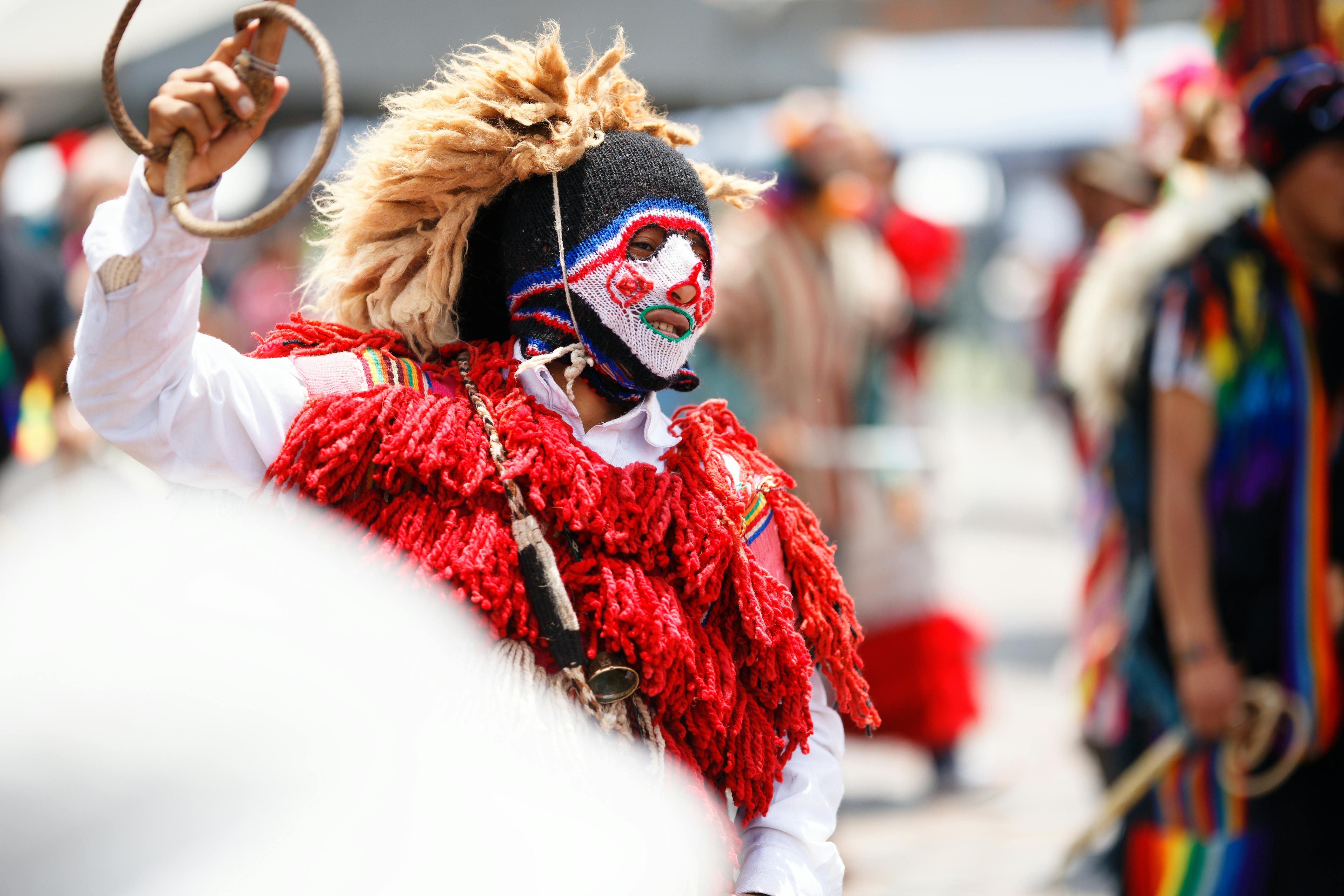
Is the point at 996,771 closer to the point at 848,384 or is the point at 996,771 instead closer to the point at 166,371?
the point at 848,384

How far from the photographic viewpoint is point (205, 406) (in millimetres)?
1616

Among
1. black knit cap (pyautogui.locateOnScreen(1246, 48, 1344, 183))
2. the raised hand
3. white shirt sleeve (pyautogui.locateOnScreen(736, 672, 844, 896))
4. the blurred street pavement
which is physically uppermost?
the raised hand

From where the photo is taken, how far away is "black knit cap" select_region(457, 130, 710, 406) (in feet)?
5.92

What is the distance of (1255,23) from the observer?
3717 millimetres

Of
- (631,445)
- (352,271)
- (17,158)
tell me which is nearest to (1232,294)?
(631,445)

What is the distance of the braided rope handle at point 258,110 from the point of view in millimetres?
1456

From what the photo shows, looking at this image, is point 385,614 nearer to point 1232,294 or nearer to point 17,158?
point 1232,294

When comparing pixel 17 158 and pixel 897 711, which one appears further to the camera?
pixel 17 158

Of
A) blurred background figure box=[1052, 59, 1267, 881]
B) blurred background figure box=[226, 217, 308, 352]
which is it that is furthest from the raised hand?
blurred background figure box=[226, 217, 308, 352]

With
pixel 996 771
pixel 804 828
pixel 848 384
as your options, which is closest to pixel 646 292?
pixel 804 828

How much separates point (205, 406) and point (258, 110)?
33cm

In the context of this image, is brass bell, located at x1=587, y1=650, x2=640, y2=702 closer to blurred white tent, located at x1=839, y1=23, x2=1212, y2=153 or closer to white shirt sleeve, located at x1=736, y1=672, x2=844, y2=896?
white shirt sleeve, located at x1=736, y1=672, x2=844, y2=896

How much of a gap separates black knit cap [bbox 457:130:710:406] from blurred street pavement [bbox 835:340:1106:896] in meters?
2.61

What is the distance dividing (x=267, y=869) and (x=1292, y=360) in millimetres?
2759
